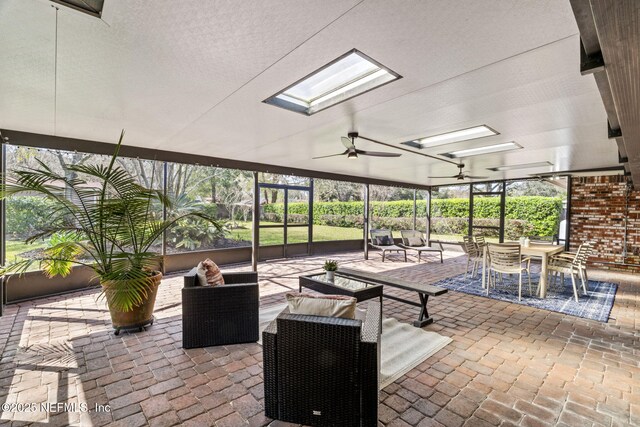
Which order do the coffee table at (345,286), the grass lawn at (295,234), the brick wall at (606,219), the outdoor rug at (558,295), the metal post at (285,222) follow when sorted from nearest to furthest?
the coffee table at (345,286)
the outdoor rug at (558,295)
the brick wall at (606,219)
the grass lawn at (295,234)
the metal post at (285,222)

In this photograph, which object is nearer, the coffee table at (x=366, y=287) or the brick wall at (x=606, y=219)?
the coffee table at (x=366, y=287)

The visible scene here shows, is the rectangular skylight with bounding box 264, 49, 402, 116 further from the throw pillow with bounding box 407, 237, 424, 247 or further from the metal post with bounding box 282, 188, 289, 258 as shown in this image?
the throw pillow with bounding box 407, 237, 424, 247

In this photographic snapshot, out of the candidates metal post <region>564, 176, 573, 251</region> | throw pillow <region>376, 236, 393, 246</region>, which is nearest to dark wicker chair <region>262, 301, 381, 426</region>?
throw pillow <region>376, 236, 393, 246</region>

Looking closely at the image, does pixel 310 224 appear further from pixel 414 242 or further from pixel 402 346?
pixel 402 346

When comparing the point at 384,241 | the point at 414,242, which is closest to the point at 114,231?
the point at 384,241

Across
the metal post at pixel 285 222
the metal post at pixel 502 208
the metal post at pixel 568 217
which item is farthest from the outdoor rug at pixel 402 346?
the metal post at pixel 502 208

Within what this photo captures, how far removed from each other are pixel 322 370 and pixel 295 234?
23.8ft

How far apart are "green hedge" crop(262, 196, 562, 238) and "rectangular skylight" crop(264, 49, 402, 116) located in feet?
19.0

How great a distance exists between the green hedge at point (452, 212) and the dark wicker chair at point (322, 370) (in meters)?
6.96

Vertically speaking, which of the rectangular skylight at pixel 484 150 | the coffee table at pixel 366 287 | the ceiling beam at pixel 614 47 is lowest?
the coffee table at pixel 366 287

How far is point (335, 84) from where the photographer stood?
2732 mm

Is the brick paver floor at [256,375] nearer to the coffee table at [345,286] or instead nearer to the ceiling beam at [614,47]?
the coffee table at [345,286]

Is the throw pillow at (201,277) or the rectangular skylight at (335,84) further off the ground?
the rectangular skylight at (335,84)

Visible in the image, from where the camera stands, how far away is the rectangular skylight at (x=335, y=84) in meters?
2.30
